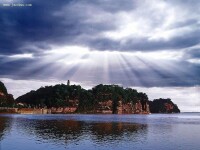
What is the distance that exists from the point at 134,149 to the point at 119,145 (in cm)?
468

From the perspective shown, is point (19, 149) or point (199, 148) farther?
point (199, 148)

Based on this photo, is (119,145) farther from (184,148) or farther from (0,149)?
(0,149)

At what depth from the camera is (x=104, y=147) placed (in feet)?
188

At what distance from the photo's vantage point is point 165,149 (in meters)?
56.8

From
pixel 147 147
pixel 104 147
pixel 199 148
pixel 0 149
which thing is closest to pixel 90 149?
pixel 104 147

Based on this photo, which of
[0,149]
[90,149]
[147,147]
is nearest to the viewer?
[0,149]

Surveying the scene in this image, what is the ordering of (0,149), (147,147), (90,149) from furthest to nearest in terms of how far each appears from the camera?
(147,147) → (90,149) → (0,149)

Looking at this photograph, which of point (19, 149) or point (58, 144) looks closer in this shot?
point (19, 149)

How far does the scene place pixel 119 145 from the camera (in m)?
59.9

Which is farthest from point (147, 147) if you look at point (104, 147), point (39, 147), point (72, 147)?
point (39, 147)

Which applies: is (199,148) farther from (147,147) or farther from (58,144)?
(58,144)

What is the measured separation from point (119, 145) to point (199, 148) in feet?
50.2

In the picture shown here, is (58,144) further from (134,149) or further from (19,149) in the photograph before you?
(134,149)

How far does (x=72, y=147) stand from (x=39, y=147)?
5.93m
